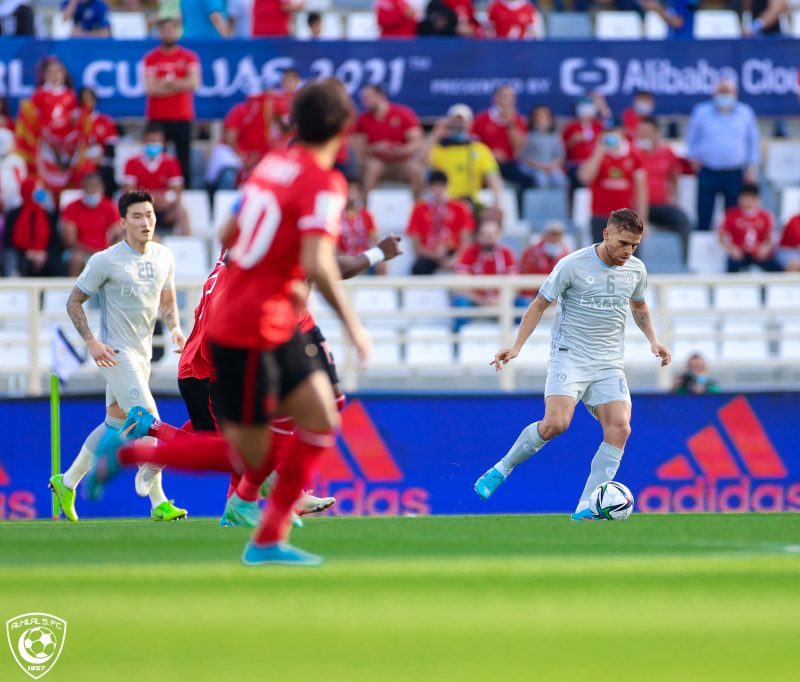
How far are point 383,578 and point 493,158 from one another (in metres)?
13.2

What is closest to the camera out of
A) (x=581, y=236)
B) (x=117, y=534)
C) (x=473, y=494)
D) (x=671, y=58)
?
(x=117, y=534)

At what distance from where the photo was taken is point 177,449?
7.99 m

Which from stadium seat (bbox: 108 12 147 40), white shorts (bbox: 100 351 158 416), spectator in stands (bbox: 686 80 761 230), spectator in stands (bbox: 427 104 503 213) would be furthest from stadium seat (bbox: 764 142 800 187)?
white shorts (bbox: 100 351 158 416)

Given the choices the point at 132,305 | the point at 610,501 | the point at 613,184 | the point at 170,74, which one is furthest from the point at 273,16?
the point at 610,501

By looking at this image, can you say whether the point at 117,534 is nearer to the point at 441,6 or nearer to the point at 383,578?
the point at 383,578

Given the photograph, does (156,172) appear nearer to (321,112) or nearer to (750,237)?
(750,237)

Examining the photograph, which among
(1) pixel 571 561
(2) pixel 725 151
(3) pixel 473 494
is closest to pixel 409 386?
(3) pixel 473 494

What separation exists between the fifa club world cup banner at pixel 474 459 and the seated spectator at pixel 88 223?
9.31ft

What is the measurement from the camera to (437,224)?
62.2ft

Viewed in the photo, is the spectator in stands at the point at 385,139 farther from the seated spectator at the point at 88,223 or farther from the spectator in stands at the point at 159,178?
the seated spectator at the point at 88,223

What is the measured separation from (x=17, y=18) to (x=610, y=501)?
12455 mm

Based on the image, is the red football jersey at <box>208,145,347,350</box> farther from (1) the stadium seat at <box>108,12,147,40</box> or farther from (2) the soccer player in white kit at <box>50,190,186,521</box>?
(1) the stadium seat at <box>108,12,147,40</box>

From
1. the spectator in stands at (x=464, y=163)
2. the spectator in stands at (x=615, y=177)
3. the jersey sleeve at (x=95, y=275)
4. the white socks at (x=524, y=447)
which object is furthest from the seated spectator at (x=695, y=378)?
the jersey sleeve at (x=95, y=275)

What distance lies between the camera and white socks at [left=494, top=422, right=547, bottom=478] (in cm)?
1220
